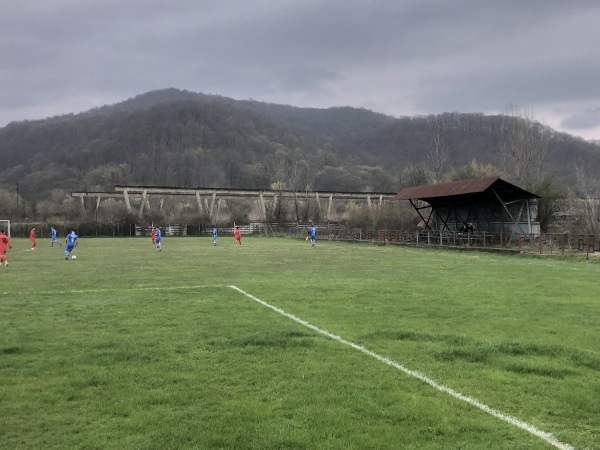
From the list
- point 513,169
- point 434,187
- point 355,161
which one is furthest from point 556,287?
point 355,161

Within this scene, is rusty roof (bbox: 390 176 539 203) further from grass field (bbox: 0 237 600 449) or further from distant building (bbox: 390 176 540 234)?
grass field (bbox: 0 237 600 449)

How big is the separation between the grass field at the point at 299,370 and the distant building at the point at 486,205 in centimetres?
2228

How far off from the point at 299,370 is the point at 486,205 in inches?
1334

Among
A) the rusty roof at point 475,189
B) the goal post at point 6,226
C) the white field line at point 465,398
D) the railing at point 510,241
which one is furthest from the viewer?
the goal post at point 6,226

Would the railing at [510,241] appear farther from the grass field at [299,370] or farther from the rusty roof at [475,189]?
the grass field at [299,370]

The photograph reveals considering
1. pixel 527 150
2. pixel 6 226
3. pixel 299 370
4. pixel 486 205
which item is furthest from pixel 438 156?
pixel 299 370

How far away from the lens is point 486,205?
3719 cm

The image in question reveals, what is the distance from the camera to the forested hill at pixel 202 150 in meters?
112

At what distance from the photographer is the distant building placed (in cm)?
3391

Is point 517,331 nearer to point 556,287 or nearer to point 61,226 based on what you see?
point 556,287

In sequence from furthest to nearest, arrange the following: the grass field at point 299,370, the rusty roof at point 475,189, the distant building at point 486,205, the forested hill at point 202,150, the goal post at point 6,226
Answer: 1. the forested hill at point 202,150
2. the goal post at point 6,226
3. the distant building at point 486,205
4. the rusty roof at point 475,189
5. the grass field at point 299,370

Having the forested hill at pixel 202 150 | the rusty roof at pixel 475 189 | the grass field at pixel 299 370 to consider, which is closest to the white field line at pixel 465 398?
the grass field at pixel 299 370

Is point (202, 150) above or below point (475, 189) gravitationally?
above

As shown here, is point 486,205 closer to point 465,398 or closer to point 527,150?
point 527,150
